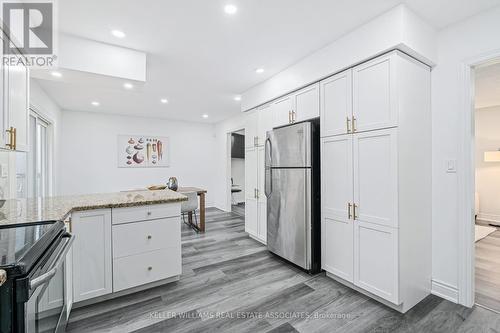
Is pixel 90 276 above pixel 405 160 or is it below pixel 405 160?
below

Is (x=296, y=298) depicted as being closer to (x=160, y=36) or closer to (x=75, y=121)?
(x=160, y=36)

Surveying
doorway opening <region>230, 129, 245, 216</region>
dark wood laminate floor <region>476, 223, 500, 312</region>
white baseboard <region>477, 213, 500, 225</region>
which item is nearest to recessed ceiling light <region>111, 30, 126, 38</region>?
dark wood laminate floor <region>476, 223, 500, 312</region>

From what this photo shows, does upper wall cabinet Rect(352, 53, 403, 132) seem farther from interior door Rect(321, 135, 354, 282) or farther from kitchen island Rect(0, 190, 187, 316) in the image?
kitchen island Rect(0, 190, 187, 316)

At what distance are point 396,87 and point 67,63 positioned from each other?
3.02 m

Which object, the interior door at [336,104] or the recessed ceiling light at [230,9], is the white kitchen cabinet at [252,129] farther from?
the recessed ceiling light at [230,9]

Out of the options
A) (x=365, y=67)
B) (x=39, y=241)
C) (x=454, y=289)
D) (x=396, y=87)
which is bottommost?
(x=454, y=289)

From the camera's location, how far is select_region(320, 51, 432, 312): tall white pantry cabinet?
6.22 ft

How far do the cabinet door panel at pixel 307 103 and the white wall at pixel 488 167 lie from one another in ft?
15.4

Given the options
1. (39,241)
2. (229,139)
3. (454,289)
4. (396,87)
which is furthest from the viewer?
(229,139)

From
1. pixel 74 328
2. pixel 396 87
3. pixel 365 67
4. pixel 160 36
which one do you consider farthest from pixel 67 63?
pixel 396 87

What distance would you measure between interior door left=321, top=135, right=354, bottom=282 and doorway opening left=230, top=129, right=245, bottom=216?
426cm

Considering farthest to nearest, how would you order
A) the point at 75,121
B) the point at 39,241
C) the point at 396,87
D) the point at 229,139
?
the point at 229,139 → the point at 75,121 → the point at 396,87 → the point at 39,241

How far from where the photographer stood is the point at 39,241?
1005mm

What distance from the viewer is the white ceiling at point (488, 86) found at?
290 centimetres
